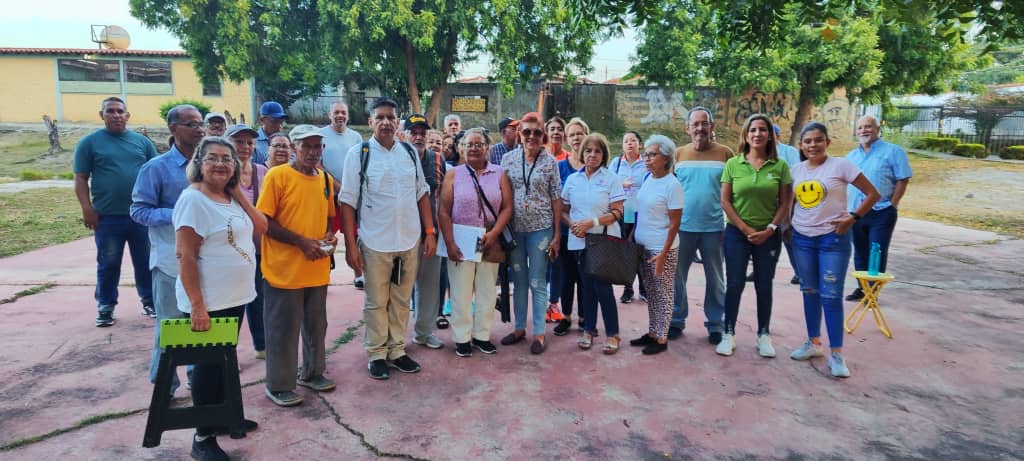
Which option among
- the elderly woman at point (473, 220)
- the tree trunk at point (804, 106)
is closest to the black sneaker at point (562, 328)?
the elderly woman at point (473, 220)

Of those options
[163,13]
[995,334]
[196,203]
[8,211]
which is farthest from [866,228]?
[163,13]

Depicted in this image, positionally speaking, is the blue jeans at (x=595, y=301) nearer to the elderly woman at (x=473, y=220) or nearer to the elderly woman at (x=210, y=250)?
the elderly woman at (x=473, y=220)

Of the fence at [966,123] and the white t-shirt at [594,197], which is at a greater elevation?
the fence at [966,123]

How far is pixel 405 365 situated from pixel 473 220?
3.69ft

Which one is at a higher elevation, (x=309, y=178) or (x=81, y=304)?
(x=309, y=178)

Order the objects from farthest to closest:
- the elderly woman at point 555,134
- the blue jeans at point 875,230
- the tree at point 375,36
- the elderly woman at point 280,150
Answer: the tree at point 375,36, the blue jeans at point 875,230, the elderly woman at point 555,134, the elderly woman at point 280,150

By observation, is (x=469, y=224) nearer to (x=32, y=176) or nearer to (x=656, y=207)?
(x=656, y=207)

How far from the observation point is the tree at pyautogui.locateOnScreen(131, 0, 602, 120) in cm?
1762

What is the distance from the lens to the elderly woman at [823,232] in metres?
4.19

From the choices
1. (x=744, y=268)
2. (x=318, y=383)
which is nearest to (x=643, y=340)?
(x=744, y=268)

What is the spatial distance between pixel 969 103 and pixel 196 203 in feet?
100

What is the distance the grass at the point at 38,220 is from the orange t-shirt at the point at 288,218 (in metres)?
6.52

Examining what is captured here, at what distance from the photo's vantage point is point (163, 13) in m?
18.6

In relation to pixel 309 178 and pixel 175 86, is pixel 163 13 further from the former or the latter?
pixel 309 178
